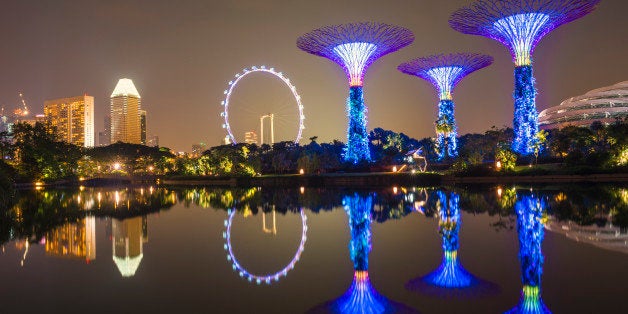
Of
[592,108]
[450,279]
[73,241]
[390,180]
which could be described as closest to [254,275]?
[450,279]

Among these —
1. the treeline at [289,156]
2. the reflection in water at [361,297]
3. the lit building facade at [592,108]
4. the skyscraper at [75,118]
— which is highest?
the skyscraper at [75,118]

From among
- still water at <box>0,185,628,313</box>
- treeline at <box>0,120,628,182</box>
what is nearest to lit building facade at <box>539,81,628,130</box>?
treeline at <box>0,120,628,182</box>

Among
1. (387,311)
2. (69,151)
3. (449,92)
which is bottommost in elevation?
(387,311)

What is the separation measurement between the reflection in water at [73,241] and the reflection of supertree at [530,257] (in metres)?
8.41

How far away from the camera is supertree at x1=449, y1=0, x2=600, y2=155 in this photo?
43750 mm

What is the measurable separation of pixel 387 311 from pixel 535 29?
151ft

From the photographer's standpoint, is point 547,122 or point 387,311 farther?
point 547,122

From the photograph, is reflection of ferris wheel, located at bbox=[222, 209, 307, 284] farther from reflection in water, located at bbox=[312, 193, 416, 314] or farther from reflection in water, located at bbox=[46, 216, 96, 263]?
reflection in water, located at bbox=[46, 216, 96, 263]

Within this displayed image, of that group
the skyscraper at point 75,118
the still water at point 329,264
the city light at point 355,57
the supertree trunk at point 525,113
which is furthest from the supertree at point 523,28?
the skyscraper at point 75,118

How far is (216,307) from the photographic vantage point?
7008 millimetres

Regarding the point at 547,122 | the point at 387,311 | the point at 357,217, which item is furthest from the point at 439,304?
the point at 547,122

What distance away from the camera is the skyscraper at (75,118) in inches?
7603

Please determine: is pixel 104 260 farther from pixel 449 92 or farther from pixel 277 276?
pixel 449 92

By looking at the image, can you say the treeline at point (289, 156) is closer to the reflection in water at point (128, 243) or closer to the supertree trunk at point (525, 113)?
the supertree trunk at point (525, 113)
